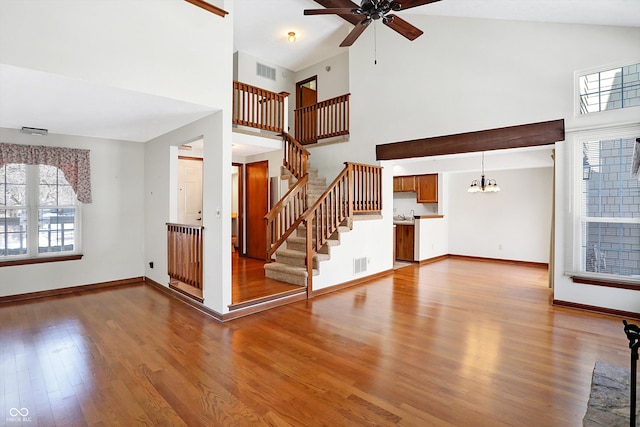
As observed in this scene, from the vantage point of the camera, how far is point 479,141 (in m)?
5.09

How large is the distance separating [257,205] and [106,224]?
3111 millimetres

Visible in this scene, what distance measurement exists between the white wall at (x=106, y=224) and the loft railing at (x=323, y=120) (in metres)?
3.65

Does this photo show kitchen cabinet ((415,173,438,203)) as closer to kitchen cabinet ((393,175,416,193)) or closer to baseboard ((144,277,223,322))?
kitchen cabinet ((393,175,416,193))

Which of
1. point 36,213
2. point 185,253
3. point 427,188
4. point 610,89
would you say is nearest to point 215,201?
point 185,253

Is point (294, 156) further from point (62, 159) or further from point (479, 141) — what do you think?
point (62, 159)

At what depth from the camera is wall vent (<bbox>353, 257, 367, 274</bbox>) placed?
5.66 metres

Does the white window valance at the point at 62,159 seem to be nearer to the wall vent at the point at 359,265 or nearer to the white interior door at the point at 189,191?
the white interior door at the point at 189,191

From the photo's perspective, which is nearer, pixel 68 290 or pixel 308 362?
pixel 308 362

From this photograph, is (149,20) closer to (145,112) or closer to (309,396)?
(145,112)

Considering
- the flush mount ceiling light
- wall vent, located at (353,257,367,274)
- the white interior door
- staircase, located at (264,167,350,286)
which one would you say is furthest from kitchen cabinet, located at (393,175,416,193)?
the flush mount ceiling light

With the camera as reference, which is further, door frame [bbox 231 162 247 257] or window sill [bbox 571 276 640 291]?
door frame [bbox 231 162 247 257]

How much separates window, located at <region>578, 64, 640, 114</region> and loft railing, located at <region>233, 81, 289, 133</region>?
5060 millimetres

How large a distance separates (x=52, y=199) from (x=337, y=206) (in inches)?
178

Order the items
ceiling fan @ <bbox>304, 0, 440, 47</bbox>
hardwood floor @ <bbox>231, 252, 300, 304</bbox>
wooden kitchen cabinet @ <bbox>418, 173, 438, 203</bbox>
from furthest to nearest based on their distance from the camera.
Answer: wooden kitchen cabinet @ <bbox>418, 173, 438, 203</bbox> → hardwood floor @ <bbox>231, 252, 300, 304</bbox> → ceiling fan @ <bbox>304, 0, 440, 47</bbox>
